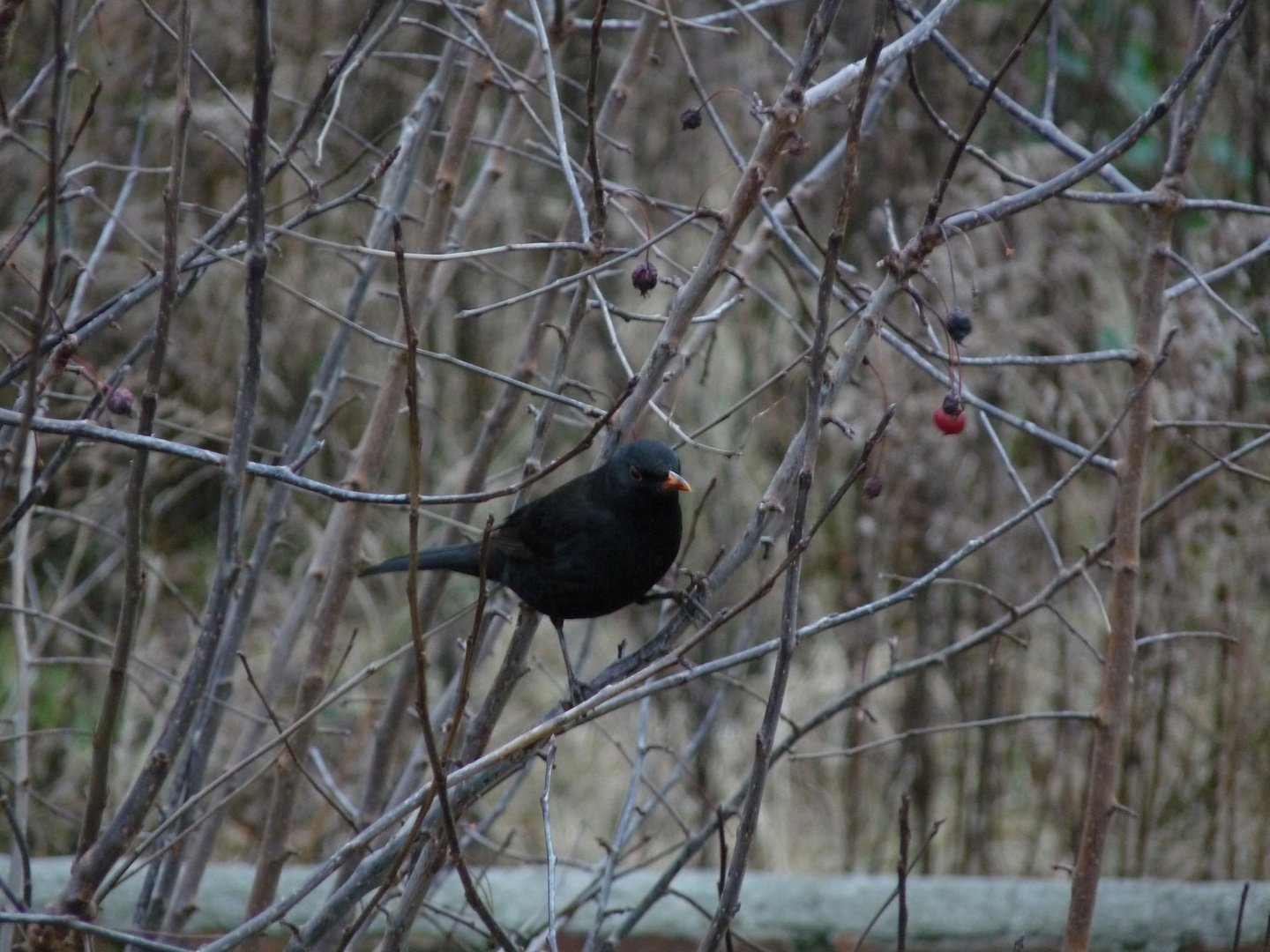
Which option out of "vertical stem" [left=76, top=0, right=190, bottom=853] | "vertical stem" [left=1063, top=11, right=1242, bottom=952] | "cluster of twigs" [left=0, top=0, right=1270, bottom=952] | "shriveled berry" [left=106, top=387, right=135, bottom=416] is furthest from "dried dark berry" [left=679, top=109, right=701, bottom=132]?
"shriveled berry" [left=106, top=387, right=135, bottom=416]

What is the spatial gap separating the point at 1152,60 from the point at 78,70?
5.95m

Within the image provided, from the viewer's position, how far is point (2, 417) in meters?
1.95

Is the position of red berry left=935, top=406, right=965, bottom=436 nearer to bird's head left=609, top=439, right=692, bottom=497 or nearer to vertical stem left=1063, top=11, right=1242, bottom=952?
vertical stem left=1063, top=11, right=1242, bottom=952

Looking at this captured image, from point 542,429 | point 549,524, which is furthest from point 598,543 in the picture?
point 542,429

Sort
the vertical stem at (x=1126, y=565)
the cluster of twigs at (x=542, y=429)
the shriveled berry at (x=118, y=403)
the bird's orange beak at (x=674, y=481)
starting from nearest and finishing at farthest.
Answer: the cluster of twigs at (x=542, y=429) → the shriveled berry at (x=118, y=403) → the vertical stem at (x=1126, y=565) → the bird's orange beak at (x=674, y=481)

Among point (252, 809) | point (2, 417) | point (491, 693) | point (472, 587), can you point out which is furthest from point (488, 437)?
point (252, 809)

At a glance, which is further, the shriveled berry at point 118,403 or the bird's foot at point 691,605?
the bird's foot at point 691,605

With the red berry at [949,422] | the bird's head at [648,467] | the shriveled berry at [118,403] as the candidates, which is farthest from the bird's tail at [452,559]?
the red berry at [949,422]

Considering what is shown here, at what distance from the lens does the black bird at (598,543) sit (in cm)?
330

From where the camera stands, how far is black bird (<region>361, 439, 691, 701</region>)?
3.30 m

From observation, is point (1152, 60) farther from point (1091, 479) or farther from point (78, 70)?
point (78, 70)

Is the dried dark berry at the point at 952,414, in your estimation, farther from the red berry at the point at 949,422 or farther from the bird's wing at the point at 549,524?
the bird's wing at the point at 549,524

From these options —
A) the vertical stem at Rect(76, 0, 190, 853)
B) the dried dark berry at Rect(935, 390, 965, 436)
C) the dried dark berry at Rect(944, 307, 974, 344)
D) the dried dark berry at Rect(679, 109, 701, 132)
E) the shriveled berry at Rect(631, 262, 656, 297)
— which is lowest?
the vertical stem at Rect(76, 0, 190, 853)

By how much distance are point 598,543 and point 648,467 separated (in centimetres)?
31
